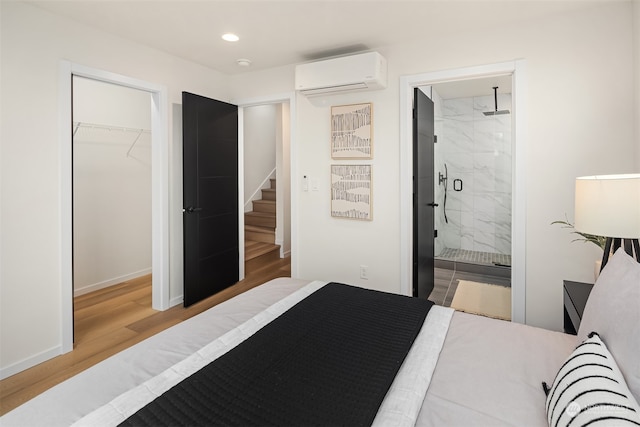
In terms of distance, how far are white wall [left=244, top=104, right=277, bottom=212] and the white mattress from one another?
4.76m

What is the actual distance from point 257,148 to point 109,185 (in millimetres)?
2936

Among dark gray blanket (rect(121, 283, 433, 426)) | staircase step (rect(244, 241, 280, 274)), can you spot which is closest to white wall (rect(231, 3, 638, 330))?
dark gray blanket (rect(121, 283, 433, 426))

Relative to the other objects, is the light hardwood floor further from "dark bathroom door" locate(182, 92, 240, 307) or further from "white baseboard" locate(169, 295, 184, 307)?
"dark bathroom door" locate(182, 92, 240, 307)

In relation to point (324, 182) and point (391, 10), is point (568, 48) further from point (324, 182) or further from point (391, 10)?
point (324, 182)

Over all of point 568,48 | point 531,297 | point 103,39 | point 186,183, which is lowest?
point 531,297

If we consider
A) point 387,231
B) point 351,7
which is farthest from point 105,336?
point 351,7

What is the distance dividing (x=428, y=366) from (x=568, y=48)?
8.35ft

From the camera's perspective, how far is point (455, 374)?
→ 1298 mm

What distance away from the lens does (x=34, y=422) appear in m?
1.04

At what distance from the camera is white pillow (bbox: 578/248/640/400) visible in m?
1.01

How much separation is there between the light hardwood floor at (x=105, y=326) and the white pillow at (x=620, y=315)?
9.59ft

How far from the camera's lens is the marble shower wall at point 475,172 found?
5.25 meters

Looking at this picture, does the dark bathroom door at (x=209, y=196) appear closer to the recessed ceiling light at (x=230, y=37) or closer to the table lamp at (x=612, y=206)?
the recessed ceiling light at (x=230, y=37)

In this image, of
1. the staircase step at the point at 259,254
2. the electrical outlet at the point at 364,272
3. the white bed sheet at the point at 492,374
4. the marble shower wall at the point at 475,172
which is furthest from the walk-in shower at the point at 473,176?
the white bed sheet at the point at 492,374
